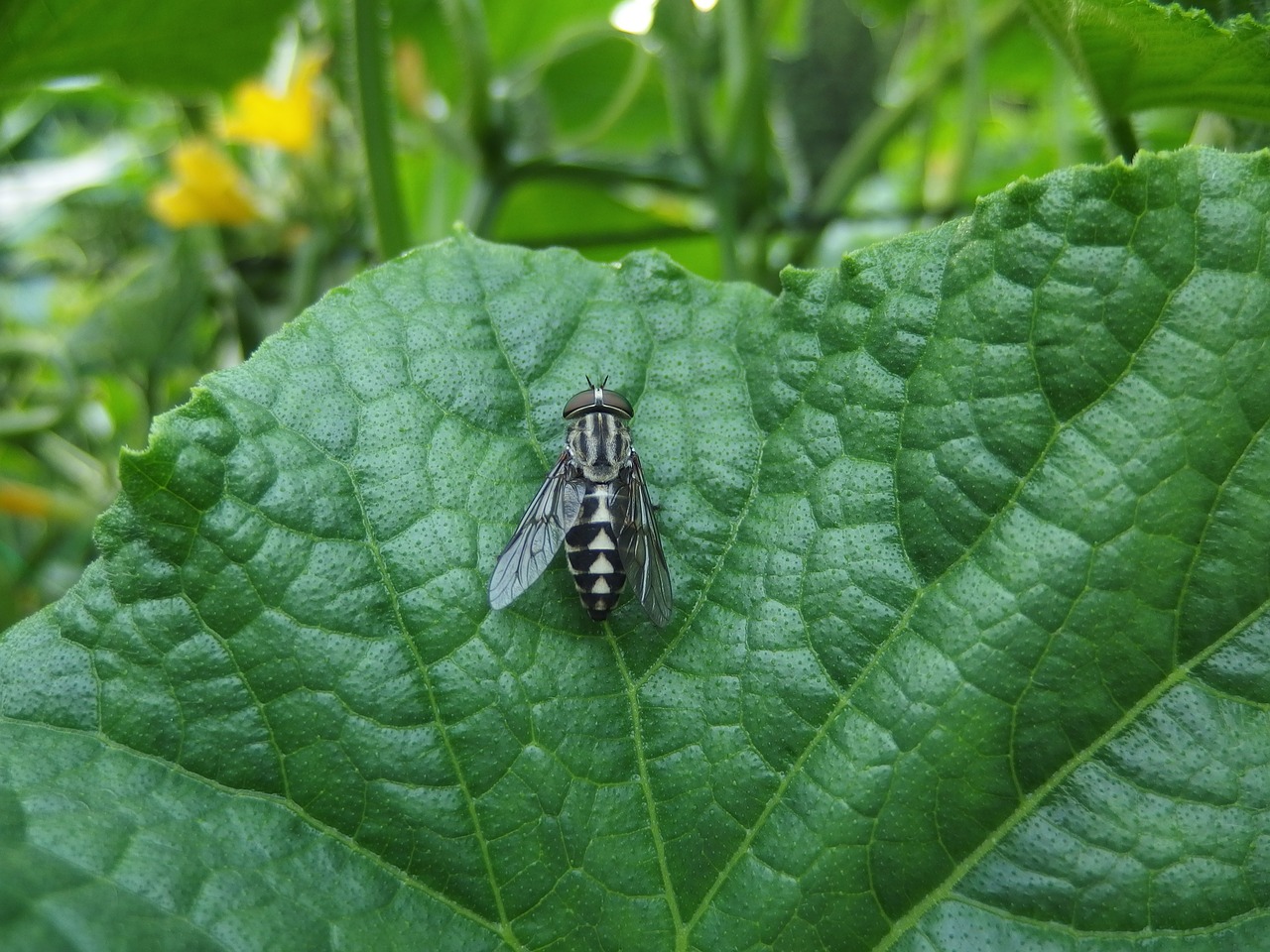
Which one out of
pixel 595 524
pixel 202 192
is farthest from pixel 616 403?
pixel 202 192

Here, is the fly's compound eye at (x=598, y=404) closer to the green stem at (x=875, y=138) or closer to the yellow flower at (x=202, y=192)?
the green stem at (x=875, y=138)

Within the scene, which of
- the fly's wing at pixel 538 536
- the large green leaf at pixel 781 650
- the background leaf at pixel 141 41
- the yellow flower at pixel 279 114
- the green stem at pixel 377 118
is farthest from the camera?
the yellow flower at pixel 279 114

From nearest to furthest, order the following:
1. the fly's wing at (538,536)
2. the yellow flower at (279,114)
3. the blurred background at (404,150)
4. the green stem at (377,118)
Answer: the fly's wing at (538,536) → the green stem at (377,118) → the blurred background at (404,150) → the yellow flower at (279,114)

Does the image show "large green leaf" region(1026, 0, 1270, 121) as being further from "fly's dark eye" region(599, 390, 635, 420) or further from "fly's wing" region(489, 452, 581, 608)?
"fly's wing" region(489, 452, 581, 608)

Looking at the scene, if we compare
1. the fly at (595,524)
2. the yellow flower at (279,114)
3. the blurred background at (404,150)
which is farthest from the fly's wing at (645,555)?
the yellow flower at (279,114)

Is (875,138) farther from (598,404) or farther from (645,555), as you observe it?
(645,555)

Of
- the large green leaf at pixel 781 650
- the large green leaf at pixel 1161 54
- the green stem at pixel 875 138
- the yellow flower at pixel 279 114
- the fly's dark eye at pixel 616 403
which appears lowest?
the large green leaf at pixel 781 650
